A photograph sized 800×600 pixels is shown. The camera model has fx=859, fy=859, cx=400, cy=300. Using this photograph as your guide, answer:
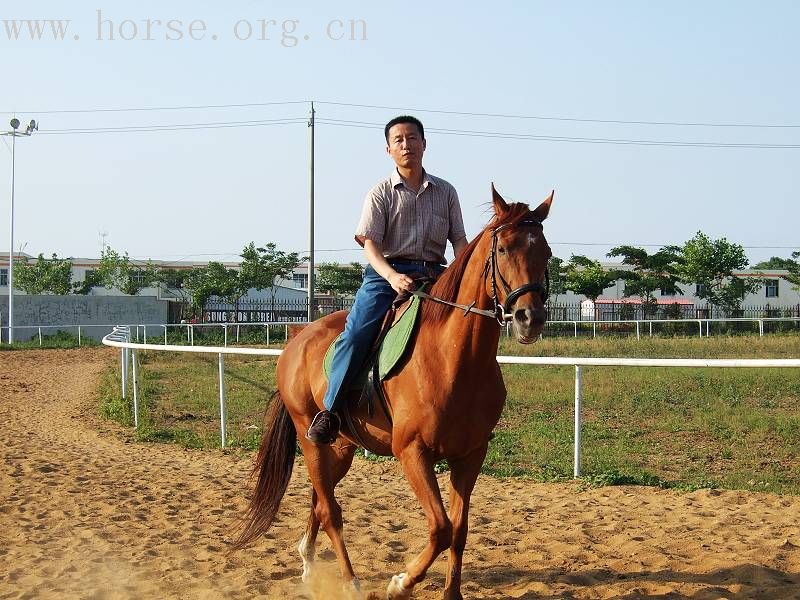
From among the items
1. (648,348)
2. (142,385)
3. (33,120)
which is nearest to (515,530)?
(142,385)

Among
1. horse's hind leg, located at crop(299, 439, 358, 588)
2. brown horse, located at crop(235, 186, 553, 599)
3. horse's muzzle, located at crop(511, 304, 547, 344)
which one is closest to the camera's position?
horse's muzzle, located at crop(511, 304, 547, 344)

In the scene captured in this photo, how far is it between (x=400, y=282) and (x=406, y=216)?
0.56 m

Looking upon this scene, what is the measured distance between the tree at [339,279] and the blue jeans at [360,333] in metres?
48.4

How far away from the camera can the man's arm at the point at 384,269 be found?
4938 millimetres

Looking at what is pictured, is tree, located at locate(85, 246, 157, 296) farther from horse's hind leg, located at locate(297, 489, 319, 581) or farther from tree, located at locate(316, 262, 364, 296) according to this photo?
horse's hind leg, located at locate(297, 489, 319, 581)

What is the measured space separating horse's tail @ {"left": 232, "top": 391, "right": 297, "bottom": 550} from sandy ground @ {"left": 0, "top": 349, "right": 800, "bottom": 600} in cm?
24

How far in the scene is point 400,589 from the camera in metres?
4.68

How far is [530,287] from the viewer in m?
4.05

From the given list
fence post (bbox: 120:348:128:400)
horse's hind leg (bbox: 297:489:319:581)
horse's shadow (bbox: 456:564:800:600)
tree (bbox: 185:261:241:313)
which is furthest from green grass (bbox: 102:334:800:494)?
tree (bbox: 185:261:241:313)

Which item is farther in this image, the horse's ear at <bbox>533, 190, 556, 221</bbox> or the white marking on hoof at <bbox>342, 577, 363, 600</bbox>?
the white marking on hoof at <bbox>342, 577, 363, 600</bbox>

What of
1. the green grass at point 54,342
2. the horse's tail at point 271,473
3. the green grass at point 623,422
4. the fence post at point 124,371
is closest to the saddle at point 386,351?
the horse's tail at point 271,473

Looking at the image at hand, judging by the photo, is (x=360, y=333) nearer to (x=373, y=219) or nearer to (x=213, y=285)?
(x=373, y=219)

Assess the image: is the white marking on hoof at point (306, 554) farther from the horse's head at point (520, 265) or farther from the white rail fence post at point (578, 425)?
the white rail fence post at point (578, 425)

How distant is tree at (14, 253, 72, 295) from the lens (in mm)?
56406
